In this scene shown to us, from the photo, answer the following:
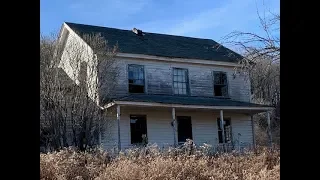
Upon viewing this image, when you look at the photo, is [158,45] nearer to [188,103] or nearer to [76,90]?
[188,103]

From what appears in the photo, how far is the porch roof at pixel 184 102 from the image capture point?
66.5ft

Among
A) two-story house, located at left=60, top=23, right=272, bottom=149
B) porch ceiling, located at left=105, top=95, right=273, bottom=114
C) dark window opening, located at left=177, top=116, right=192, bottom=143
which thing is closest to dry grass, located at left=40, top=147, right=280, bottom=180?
porch ceiling, located at left=105, top=95, right=273, bottom=114

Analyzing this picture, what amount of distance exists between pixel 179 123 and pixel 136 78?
336 cm

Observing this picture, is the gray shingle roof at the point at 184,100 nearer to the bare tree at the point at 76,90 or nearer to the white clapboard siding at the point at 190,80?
the white clapboard siding at the point at 190,80

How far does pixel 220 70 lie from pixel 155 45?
3985mm

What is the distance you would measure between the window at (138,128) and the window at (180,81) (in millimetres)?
2626

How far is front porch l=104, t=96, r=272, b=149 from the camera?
2098 cm

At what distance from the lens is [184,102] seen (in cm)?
2170

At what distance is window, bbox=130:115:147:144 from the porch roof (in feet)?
3.81

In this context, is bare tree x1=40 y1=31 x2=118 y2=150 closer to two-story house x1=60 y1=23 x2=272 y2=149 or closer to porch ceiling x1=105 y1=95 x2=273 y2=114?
two-story house x1=60 y1=23 x2=272 y2=149

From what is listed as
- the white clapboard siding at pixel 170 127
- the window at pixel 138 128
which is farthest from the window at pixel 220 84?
the window at pixel 138 128

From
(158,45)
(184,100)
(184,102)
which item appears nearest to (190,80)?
(184,100)
